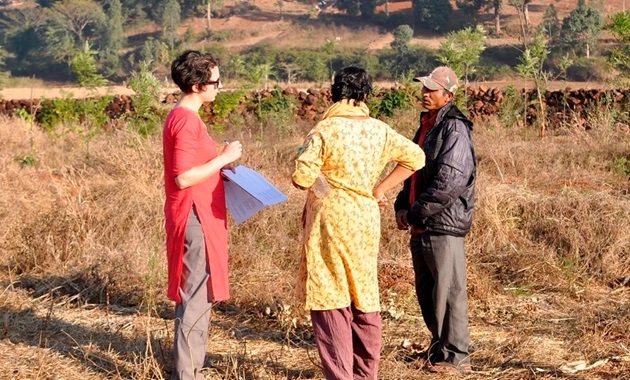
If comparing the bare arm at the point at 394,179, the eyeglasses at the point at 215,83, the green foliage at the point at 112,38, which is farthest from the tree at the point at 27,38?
the bare arm at the point at 394,179

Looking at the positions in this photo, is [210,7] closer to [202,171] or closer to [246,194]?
[246,194]

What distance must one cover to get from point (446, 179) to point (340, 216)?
782 millimetres

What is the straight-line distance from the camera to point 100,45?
50375 millimetres

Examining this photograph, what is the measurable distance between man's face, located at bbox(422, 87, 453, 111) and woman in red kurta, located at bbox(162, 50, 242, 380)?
1067 mm

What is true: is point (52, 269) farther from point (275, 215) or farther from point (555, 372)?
point (555, 372)

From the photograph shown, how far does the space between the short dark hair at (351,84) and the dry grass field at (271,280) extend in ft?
4.72

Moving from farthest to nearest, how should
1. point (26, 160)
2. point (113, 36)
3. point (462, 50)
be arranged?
point (113, 36), point (462, 50), point (26, 160)

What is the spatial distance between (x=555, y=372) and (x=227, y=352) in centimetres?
175

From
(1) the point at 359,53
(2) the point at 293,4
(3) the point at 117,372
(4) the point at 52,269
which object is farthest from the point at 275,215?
(2) the point at 293,4

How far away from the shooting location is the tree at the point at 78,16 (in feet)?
171

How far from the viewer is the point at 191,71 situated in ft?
13.2

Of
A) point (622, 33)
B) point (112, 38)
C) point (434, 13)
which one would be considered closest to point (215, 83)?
point (622, 33)

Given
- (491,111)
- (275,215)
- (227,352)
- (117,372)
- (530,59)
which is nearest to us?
(117,372)

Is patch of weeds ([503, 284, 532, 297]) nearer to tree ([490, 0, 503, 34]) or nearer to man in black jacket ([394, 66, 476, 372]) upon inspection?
man in black jacket ([394, 66, 476, 372])
